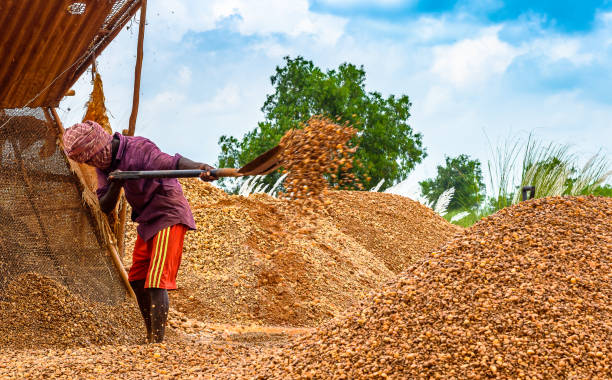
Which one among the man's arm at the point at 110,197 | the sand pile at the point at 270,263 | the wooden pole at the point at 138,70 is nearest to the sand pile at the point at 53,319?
the man's arm at the point at 110,197

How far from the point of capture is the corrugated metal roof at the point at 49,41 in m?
3.99

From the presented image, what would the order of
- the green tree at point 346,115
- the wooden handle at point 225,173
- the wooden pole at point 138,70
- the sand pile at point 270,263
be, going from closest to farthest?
the wooden handle at point 225,173 < the wooden pole at point 138,70 < the sand pile at point 270,263 < the green tree at point 346,115

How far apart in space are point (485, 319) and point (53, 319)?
9.26ft

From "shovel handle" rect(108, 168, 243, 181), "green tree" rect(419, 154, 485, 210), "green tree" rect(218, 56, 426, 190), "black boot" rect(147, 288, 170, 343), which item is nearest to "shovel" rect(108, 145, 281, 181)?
"shovel handle" rect(108, 168, 243, 181)

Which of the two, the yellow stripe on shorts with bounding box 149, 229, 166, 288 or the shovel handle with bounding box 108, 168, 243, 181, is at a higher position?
the shovel handle with bounding box 108, 168, 243, 181

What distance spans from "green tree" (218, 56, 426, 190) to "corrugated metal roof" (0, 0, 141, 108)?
27.0 ft

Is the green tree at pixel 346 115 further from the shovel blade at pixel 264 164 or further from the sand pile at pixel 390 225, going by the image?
the shovel blade at pixel 264 164

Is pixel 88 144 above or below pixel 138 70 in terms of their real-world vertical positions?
below

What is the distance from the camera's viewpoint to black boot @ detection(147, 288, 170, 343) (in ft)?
12.5

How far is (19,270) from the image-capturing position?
14.2 ft

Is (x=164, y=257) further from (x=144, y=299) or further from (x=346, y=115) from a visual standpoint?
(x=346, y=115)

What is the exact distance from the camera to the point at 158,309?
3.84 m

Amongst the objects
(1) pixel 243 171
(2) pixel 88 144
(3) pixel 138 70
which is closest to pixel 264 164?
(1) pixel 243 171

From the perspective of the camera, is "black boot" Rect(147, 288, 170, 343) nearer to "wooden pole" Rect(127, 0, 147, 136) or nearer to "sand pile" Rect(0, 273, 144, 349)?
"sand pile" Rect(0, 273, 144, 349)
